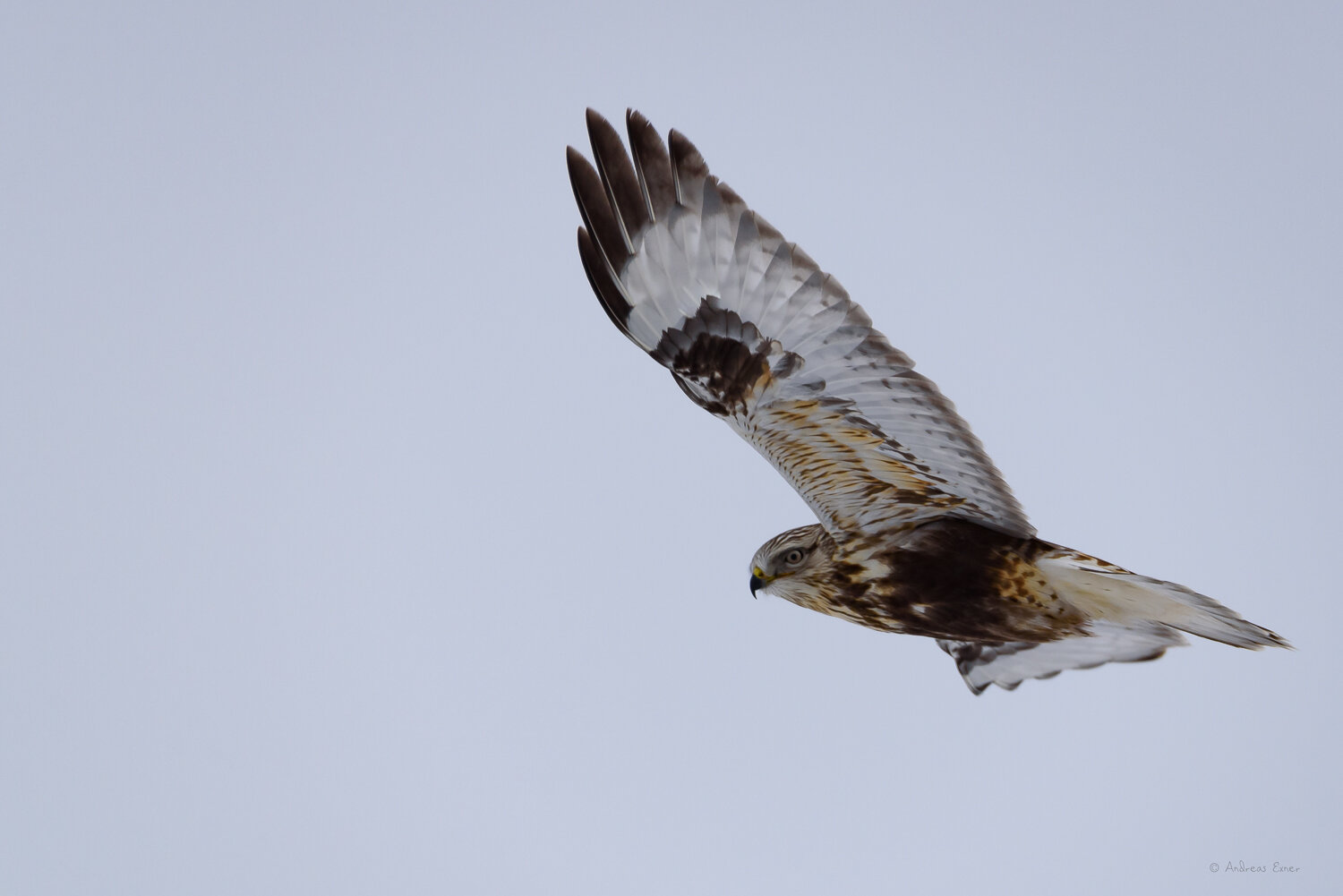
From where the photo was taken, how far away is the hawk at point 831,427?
16.3 ft

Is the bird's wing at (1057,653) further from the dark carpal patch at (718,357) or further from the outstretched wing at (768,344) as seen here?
the dark carpal patch at (718,357)

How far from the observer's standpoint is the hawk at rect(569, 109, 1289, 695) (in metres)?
4.96

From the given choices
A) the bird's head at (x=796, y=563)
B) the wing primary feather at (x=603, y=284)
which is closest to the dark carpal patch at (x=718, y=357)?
the wing primary feather at (x=603, y=284)

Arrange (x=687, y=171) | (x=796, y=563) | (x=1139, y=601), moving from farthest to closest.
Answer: (x=796, y=563) < (x=1139, y=601) < (x=687, y=171)

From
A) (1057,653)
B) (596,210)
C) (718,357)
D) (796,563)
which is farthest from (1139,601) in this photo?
(596,210)

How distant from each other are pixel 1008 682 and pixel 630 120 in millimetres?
3822

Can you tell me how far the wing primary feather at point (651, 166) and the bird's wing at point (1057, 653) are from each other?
9.26 feet

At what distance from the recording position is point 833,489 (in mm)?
5457

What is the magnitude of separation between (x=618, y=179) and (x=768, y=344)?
37.1 inches

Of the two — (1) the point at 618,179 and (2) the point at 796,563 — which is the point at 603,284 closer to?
(1) the point at 618,179

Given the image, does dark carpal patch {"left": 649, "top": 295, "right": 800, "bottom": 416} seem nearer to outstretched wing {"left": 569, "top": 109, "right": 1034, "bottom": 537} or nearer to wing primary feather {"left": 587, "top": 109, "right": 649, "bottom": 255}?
outstretched wing {"left": 569, "top": 109, "right": 1034, "bottom": 537}

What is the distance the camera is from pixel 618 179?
4.98 meters

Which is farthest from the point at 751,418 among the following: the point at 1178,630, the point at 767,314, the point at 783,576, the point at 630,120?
the point at 1178,630

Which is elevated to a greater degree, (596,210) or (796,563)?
(596,210)
